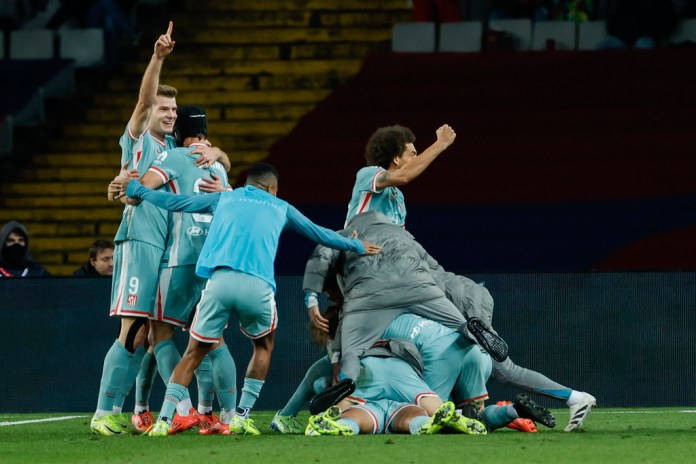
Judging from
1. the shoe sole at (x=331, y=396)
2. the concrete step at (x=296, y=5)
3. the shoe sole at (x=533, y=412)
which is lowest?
the shoe sole at (x=533, y=412)

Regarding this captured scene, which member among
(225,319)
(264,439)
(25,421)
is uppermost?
(225,319)

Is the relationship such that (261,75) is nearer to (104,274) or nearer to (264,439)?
(104,274)

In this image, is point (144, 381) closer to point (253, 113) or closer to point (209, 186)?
point (209, 186)

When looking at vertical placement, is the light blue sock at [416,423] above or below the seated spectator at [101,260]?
below

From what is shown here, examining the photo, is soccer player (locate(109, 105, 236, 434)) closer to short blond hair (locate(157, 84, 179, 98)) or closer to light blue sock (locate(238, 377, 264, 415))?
light blue sock (locate(238, 377, 264, 415))

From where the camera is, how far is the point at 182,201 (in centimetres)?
804

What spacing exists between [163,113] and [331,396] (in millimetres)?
2285

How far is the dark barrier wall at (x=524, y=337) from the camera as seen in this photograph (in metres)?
11.4

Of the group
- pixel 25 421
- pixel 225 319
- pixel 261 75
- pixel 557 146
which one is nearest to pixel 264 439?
pixel 225 319

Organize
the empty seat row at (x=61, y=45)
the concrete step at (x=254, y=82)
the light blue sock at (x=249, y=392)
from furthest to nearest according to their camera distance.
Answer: the empty seat row at (x=61, y=45) → the concrete step at (x=254, y=82) → the light blue sock at (x=249, y=392)

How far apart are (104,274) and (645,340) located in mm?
4528

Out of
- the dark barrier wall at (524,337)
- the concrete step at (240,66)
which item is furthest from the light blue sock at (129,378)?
the concrete step at (240,66)

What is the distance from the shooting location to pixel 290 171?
16.7 meters

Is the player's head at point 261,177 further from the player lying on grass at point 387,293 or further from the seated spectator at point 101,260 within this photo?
the seated spectator at point 101,260
